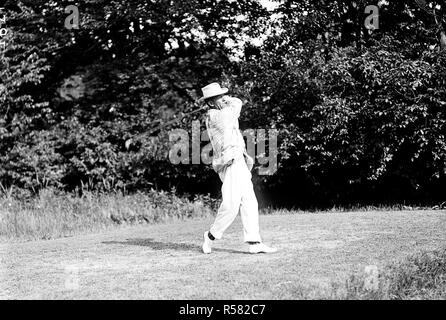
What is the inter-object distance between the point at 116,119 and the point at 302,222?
33.0 feet

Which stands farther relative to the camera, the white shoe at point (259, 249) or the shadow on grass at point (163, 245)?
the shadow on grass at point (163, 245)

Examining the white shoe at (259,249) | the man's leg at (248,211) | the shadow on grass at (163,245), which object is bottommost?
the shadow on grass at (163,245)

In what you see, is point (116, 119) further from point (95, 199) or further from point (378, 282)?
point (378, 282)

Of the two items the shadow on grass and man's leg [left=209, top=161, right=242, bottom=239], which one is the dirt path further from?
man's leg [left=209, top=161, right=242, bottom=239]

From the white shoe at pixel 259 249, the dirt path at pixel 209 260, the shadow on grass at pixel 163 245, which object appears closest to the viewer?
the dirt path at pixel 209 260

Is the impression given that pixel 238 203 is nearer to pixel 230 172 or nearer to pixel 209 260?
pixel 230 172

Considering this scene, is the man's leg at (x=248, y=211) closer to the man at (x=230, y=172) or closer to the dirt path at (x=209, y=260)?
the man at (x=230, y=172)

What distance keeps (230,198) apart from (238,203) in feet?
0.38

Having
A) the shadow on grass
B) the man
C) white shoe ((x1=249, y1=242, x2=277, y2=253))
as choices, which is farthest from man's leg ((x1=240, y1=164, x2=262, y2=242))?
the shadow on grass

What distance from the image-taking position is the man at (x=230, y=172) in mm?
8234

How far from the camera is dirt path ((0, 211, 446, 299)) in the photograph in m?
6.38

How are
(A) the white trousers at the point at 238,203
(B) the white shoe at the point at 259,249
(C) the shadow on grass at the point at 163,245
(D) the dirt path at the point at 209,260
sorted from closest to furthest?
1. (D) the dirt path at the point at 209,260
2. (A) the white trousers at the point at 238,203
3. (B) the white shoe at the point at 259,249
4. (C) the shadow on grass at the point at 163,245

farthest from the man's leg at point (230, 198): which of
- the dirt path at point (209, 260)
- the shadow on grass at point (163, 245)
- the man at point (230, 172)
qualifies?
the shadow on grass at point (163, 245)

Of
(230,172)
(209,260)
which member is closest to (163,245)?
(209,260)
